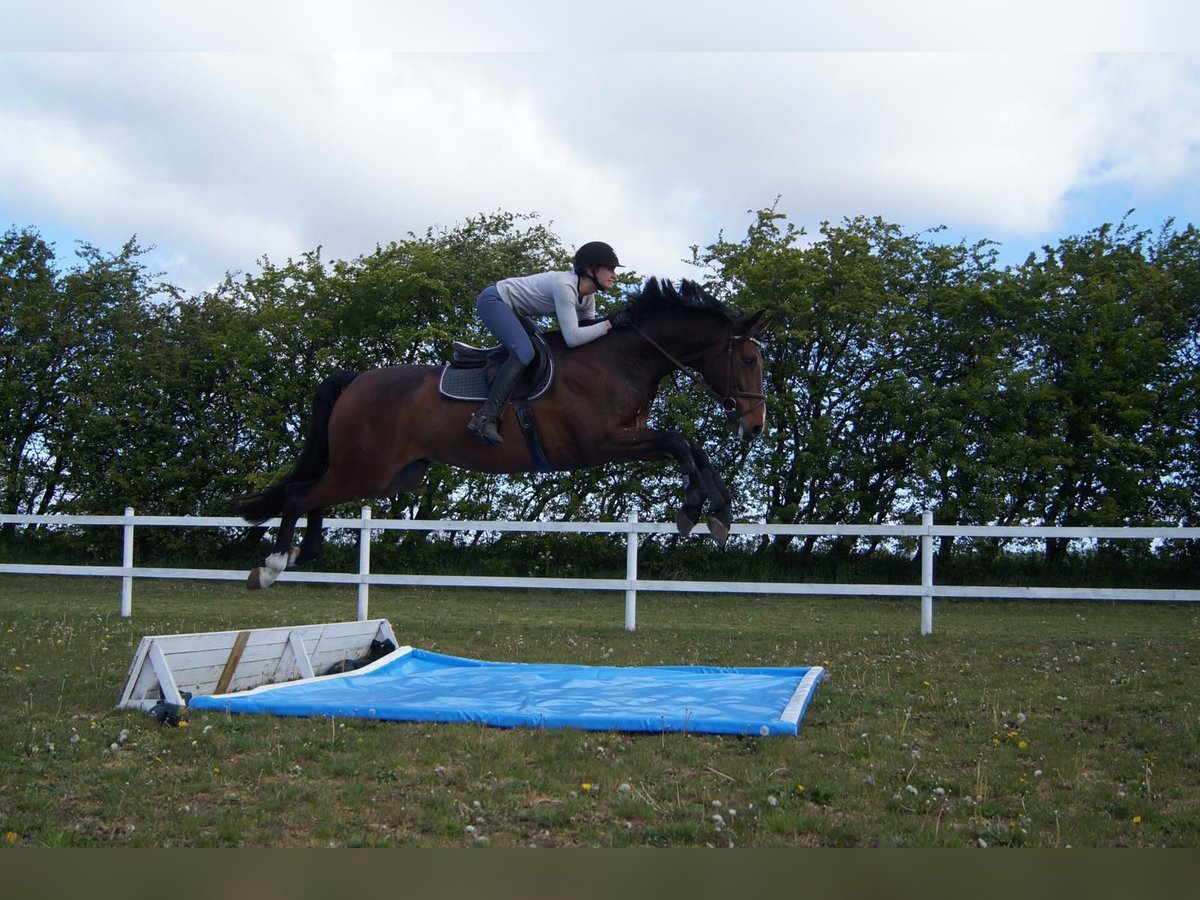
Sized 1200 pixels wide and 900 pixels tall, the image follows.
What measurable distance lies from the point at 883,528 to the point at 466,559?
8462 millimetres

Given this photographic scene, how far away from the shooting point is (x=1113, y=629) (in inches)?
503

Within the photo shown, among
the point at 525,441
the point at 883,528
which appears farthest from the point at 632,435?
the point at 883,528

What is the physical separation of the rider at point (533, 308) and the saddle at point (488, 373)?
7 cm

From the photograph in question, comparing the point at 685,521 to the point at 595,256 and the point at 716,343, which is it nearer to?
the point at 716,343

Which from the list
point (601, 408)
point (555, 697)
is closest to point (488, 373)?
point (601, 408)

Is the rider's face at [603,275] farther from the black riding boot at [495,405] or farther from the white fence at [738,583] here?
the white fence at [738,583]

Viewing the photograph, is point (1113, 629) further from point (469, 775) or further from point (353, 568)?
point (353, 568)

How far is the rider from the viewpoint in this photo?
5887 mm

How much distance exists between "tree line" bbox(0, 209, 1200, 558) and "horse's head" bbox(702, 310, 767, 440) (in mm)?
8665

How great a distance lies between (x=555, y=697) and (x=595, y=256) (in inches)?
113

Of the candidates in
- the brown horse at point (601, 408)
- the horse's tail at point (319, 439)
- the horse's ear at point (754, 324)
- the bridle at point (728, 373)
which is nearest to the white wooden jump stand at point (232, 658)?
the horse's tail at point (319, 439)

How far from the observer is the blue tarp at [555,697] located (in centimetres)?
591

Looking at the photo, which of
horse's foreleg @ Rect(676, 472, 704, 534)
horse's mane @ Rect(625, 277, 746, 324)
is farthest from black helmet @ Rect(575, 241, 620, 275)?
horse's foreleg @ Rect(676, 472, 704, 534)

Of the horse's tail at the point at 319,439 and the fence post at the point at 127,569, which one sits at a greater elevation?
the horse's tail at the point at 319,439
